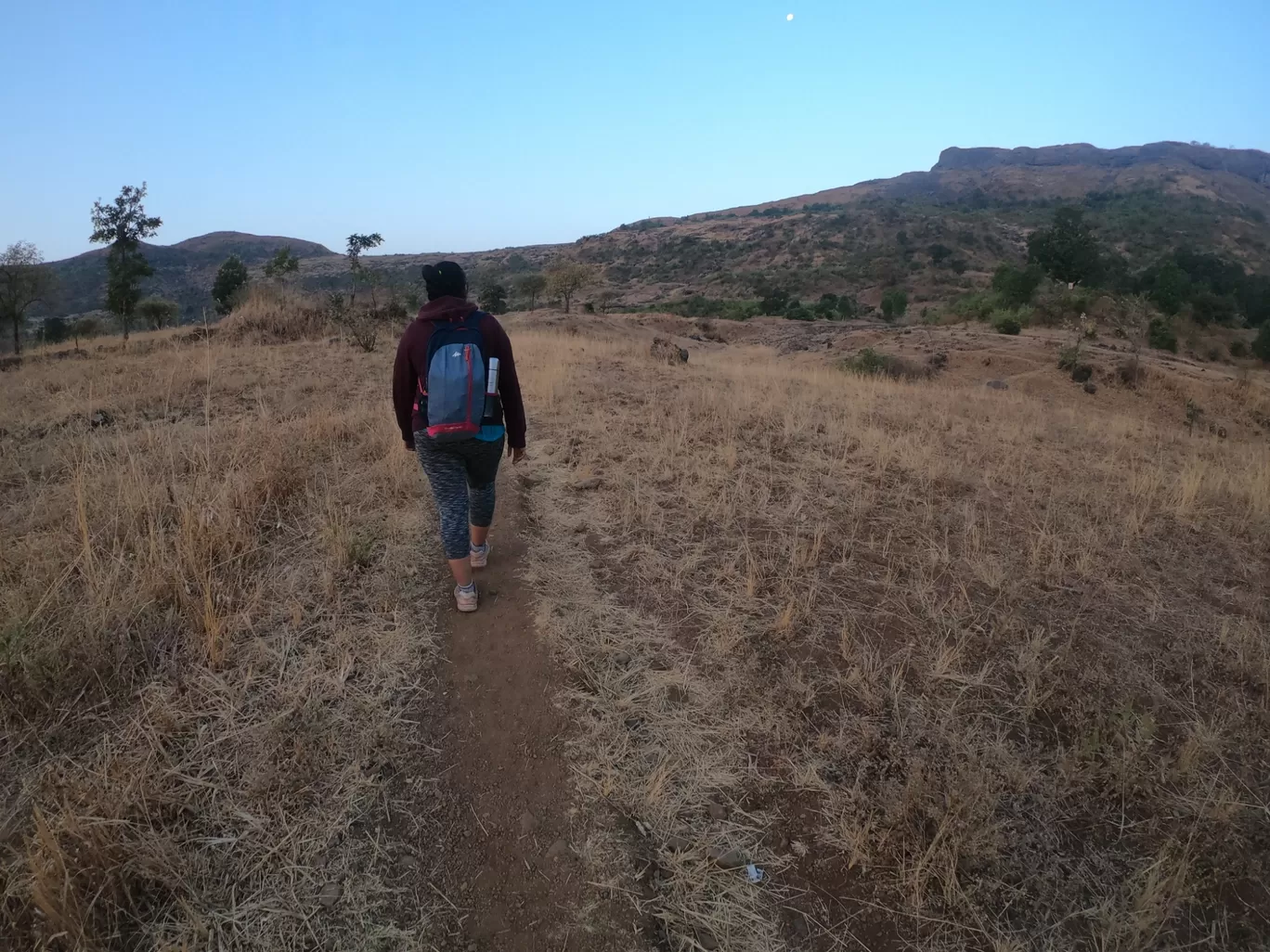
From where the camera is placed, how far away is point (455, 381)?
299 centimetres

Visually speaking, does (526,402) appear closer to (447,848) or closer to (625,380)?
(625,380)

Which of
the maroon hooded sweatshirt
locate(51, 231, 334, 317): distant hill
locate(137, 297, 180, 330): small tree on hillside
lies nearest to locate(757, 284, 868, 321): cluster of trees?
the maroon hooded sweatshirt

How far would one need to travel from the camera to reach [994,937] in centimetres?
202

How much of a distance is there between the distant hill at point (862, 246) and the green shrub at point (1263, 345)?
654 inches

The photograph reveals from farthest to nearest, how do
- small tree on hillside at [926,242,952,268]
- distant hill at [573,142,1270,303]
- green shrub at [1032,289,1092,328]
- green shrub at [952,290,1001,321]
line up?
small tree on hillside at [926,242,952,268] < distant hill at [573,142,1270,303] < green shrub at [952,290,1001,321] < green shrub at [1032,289,1092,328]

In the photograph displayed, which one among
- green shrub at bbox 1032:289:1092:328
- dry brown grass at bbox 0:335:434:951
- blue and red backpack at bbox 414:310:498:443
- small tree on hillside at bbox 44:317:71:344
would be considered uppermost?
small tree on hillside at bbox 44:317:71:344

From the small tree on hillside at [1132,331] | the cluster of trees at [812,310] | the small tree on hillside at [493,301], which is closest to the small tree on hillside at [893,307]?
the cluster of trees at [812,310]

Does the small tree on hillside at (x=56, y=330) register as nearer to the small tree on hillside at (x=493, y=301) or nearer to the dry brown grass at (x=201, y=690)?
the small tree on hillside at (x=493, y=301)

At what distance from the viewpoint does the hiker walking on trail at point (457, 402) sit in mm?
3021

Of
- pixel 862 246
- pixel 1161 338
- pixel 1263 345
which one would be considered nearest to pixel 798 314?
pixel 1161 338

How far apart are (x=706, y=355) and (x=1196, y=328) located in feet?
54.4

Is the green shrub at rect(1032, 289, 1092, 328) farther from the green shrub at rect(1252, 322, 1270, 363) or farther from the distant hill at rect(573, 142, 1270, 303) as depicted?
the distant hill at rect(573, 142, 1270, 303)

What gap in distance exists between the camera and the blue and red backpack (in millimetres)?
3000

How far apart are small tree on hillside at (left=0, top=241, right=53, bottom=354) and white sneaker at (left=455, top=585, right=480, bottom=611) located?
24.3 metres
